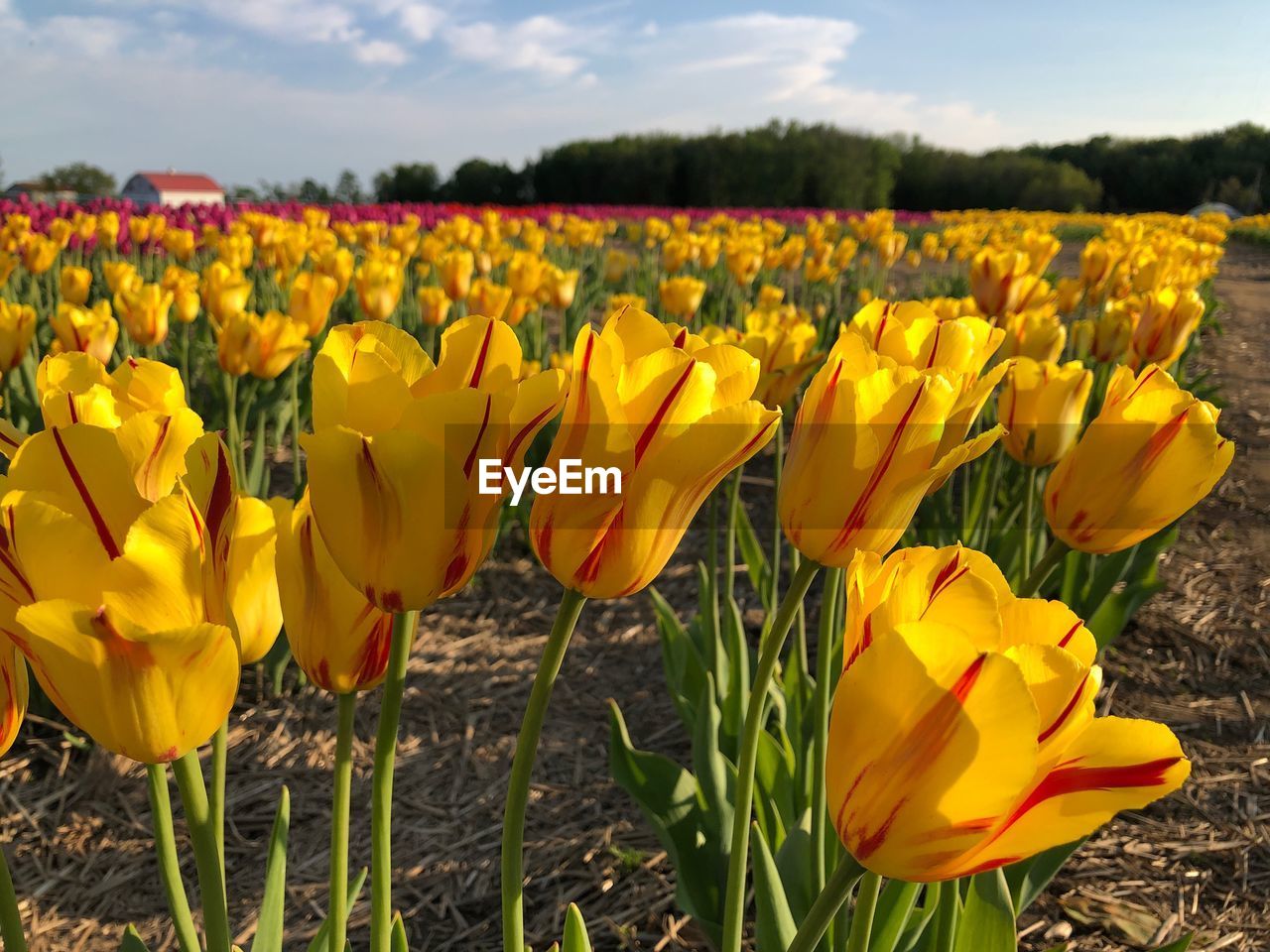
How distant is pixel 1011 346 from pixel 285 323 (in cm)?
184

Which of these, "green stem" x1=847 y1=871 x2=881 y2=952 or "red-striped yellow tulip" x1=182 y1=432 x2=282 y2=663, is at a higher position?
"red-striped yellow tulip" x1=182 y1=432 x2=282 y2=663

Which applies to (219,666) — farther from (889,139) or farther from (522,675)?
(889,139)

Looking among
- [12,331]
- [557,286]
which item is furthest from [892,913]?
[557,286]

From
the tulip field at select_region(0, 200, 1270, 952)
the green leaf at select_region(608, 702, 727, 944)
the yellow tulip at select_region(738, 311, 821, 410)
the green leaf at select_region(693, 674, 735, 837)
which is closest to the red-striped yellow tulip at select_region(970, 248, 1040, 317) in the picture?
the tulip field at select_region(0, 200, 1270, 952)

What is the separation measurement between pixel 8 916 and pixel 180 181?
37566 millimetres

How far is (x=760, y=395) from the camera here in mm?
1845

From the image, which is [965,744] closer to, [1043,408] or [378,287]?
[1043,408]

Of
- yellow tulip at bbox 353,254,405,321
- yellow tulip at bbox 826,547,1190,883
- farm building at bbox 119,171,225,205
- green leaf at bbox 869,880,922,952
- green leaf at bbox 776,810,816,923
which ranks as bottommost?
green leaf at bbox 776,810,816,923

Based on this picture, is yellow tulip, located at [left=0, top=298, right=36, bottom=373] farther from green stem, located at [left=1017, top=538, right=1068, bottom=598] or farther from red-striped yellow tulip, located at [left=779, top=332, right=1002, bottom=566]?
green stem, located at [left=1017, top=538, right=1068, bottom=598]

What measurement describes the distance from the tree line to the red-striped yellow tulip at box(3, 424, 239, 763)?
1353 inches

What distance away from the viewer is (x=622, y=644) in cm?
285

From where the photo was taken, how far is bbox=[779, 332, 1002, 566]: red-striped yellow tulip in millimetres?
759

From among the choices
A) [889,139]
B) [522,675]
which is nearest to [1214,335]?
[522,675]

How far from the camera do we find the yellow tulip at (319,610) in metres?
0.71
